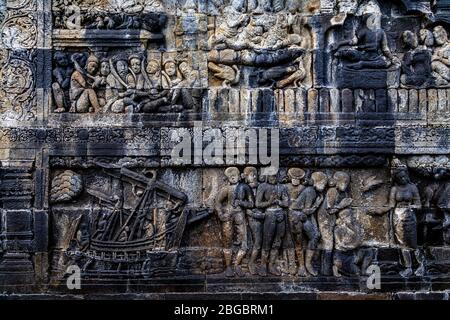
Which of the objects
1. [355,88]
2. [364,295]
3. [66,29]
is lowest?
[364,295]

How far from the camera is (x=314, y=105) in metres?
10.2

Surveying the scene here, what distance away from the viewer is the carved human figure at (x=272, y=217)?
398 inches

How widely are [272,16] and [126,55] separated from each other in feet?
6.97

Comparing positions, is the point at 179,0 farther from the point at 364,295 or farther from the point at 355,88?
the point at 364,295

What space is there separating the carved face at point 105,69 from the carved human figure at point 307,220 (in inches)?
124

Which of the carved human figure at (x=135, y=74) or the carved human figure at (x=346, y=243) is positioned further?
the carved human figure at (x=135, y=74)

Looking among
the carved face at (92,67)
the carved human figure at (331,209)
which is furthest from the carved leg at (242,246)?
the carved face at (92,67)

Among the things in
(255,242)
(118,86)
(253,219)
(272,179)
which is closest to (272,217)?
(253,219)

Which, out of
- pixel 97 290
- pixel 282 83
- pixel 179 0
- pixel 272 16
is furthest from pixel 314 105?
pixel 97 290

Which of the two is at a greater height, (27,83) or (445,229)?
(27,83)

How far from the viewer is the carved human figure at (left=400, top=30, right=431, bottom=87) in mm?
10312

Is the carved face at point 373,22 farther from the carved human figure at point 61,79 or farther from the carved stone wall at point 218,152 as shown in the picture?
the carved human figure at point 61,79

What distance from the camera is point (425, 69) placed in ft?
33.9

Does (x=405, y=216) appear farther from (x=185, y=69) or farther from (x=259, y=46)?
(x=185, y=69)
